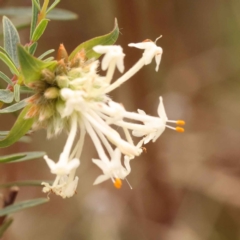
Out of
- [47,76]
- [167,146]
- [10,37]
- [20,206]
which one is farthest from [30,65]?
[167,146]

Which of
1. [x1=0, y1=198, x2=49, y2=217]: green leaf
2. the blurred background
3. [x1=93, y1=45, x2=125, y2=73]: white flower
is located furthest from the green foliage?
the blurred background

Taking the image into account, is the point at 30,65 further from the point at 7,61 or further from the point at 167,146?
the point at 167,146

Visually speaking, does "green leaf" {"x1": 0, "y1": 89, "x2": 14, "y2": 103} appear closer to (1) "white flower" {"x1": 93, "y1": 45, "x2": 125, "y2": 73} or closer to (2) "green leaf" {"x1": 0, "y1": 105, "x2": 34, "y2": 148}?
(2) "green leaf" {"x1": 0, "y1": 105, "x2": 34, "y2": 148}

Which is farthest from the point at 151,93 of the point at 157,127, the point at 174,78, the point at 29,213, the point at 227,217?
the point at 157,127

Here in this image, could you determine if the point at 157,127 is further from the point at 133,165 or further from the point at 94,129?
the point at 133,165

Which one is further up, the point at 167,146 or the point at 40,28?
the point at 40,28
